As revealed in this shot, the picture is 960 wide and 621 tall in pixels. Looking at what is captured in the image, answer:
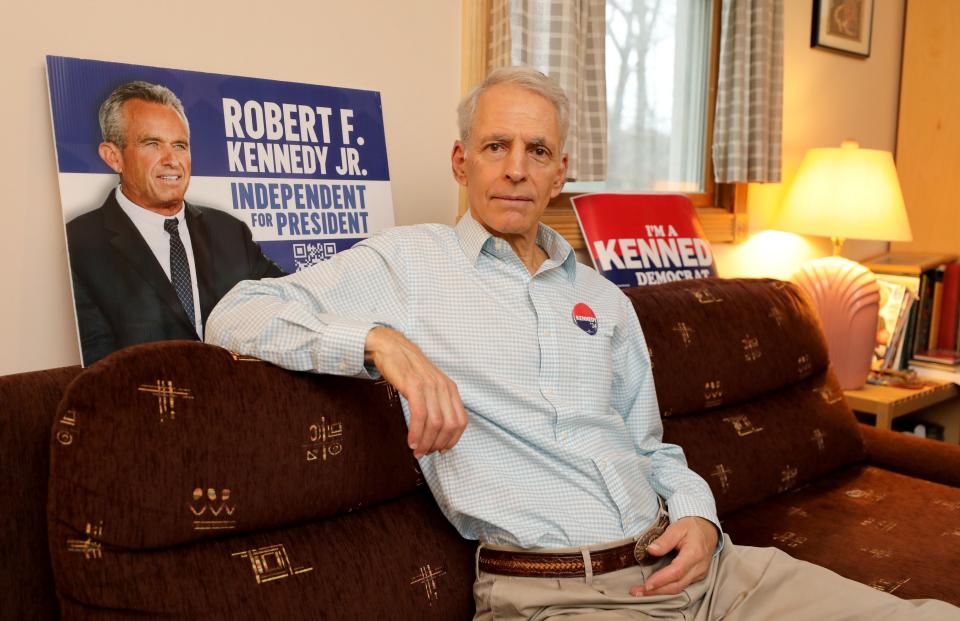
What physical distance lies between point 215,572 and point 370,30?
1257 millimetres

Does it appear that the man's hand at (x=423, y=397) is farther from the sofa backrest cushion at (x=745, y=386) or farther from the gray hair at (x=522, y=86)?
the sofa backrest cushion at (x=745, y=386)

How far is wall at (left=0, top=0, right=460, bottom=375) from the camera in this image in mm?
1382

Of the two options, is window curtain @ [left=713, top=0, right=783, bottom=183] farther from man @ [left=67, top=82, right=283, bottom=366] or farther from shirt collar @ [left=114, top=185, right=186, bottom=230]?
shirt collar @ [left=114, top=185, right=186, bottom=230]

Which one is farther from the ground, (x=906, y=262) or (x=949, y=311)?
(x=906, y=262)

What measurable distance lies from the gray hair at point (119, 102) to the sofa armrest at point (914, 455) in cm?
195

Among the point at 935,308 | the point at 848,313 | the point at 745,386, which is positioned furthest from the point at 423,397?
the point at 935,308

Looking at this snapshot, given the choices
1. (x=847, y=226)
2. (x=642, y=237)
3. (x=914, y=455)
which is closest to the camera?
(x=914, y=455)

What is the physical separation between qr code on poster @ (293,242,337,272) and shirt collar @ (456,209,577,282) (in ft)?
1.32

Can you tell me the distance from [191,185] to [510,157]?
24.5 inches

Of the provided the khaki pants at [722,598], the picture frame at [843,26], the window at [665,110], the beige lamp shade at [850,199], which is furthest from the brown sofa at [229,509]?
the picture frame at [843,26]

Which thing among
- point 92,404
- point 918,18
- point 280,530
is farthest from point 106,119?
point 918,18

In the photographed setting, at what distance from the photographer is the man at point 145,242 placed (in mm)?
1385

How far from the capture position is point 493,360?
125cm

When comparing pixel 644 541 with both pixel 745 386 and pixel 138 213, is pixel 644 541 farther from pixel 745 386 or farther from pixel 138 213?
pixel 138 213
